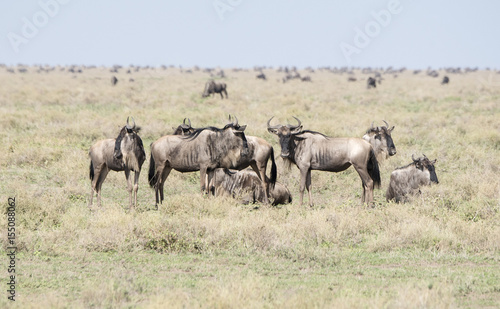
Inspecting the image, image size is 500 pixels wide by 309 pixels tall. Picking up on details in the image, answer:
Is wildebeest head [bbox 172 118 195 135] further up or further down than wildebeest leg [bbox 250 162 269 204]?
further up

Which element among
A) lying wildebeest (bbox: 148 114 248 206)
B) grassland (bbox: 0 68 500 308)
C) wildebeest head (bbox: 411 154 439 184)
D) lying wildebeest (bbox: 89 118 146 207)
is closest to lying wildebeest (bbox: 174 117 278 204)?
lying wildebeest (bbox: 148 114 248 206)

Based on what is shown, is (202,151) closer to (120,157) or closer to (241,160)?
(241,160)

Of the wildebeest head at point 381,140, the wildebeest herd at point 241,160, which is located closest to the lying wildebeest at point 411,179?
the wildebeest herd at point 241,160

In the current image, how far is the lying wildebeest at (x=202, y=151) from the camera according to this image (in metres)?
11.1

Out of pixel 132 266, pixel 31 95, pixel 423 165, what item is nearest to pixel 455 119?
pixel 423 165

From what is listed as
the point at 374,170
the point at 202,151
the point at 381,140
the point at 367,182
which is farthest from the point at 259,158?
the point at 381,140

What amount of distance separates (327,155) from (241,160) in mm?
1816

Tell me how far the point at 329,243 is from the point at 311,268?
1212 mm

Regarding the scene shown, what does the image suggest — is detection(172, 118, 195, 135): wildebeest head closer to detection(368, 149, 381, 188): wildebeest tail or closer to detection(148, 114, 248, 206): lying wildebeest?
detection(148, 114, 248, 206): lying wildebeest

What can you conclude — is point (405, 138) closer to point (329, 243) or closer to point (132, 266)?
point (329, 243)

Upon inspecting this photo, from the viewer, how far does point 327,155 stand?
37.3 feet

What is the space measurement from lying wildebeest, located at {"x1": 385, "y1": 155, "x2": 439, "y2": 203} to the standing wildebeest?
38 centimetres

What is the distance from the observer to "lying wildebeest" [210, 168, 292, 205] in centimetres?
1162

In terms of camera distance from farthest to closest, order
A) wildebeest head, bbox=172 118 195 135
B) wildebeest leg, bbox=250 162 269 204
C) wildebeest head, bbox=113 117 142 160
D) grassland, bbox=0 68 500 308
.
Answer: wildebeest head, bbox=172 118 195 135, wildebeest leg, bbox=250 162 269 204, wildebeest head, bbox=113 117 142 160, grassland, bbox=0 68 500 308
